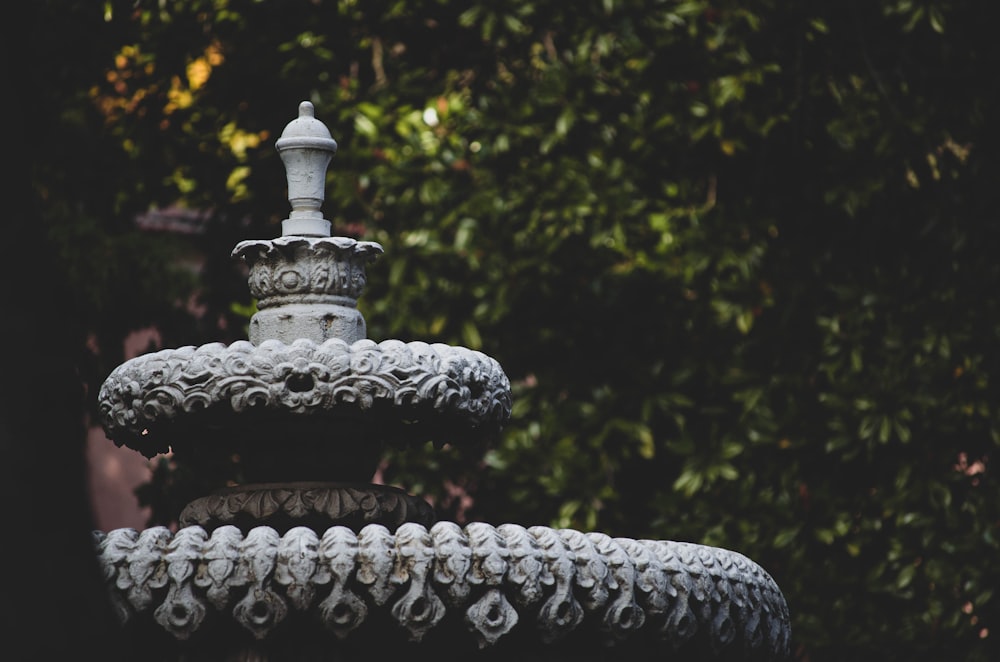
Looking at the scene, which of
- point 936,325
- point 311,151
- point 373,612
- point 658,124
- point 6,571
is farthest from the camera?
point 658,124

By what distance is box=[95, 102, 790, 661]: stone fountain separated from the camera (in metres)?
2.78

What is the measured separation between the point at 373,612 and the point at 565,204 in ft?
11.5

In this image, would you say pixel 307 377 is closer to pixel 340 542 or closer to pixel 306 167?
pixel 340 542

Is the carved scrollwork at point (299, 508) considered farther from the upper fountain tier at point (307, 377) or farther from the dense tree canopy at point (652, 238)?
the dense tree canopy at point (652, 238)

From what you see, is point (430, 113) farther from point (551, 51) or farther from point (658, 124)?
point (658, 124)

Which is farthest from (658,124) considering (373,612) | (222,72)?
(373,612)

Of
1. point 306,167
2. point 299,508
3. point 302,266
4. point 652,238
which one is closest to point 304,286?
point 302,266

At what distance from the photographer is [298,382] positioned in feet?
10.4

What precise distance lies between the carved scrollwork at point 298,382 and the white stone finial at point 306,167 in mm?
421

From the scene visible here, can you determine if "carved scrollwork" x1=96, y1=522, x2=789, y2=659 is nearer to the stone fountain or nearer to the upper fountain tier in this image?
the stone fountain

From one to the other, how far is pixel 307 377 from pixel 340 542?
0.48 m

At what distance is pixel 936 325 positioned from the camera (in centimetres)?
578

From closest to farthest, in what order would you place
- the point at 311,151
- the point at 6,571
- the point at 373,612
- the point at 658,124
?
the point at 6,571, the point at 373,612, the point at 311,151, the point at 658,124

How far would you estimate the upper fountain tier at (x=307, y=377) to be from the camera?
316cm
